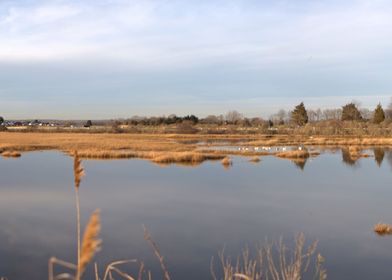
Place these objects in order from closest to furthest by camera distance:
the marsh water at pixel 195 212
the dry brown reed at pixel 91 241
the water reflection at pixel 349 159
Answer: the dry brown reed at pixel 91 241 < the marsh water at pixel 195 212 < the water reflection at pixel 349 159

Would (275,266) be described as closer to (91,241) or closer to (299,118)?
(91,241)

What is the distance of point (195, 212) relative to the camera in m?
14.0

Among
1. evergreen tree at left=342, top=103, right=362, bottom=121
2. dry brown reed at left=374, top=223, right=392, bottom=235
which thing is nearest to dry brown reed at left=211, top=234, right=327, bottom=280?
dry brown reed at left=374, top=223, right=392, bottom=235

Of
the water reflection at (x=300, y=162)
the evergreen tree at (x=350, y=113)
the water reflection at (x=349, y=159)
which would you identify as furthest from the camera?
the evergreen tree at (x=350, y=113)

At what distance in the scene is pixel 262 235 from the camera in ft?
36.9

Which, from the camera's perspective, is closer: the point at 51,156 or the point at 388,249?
the point at 388,249

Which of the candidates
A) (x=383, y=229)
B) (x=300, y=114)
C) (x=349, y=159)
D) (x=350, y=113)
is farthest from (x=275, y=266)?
(x=350, y=113)

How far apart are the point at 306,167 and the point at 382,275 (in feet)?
56.2

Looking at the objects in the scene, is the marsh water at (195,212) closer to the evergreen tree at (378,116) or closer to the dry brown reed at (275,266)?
the dry brown reed at (275,266)

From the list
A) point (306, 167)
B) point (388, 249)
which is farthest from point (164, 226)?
point (306, 167)

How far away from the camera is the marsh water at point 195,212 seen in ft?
31.5

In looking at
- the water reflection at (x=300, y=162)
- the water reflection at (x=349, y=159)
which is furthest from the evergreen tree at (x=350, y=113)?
the water reflection at (x=300, y=162)

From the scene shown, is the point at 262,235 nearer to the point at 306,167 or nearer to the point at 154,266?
the point at 154,266

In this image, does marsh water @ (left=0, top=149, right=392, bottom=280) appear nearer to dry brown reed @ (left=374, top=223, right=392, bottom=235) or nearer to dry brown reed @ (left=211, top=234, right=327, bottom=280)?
dry brown reed @ (left=374, top=223, right=392, bottom=235)
